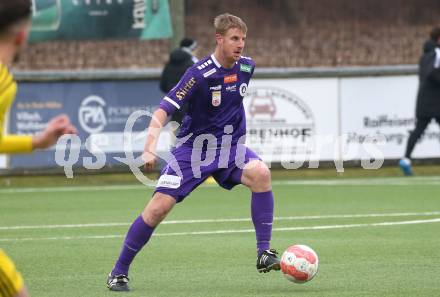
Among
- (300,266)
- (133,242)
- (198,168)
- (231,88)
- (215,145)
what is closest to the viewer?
(300,266)

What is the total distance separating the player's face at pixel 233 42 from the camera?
929 cm

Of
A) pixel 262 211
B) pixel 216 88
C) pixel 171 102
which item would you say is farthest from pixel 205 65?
pixel 262 211

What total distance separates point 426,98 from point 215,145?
9800mm

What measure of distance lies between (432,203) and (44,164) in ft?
21.7

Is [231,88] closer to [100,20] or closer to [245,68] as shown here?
[245,68]

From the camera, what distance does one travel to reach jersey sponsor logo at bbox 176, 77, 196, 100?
919 cm

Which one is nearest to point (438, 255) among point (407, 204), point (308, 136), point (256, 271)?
point (256, 271)

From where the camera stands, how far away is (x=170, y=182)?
905cm

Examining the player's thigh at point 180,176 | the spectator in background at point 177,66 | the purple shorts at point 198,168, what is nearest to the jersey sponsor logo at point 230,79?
the purple shorts at point 198,168

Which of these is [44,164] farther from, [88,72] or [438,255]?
[438,255]

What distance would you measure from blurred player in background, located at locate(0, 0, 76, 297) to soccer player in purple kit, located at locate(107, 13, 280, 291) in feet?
10.2

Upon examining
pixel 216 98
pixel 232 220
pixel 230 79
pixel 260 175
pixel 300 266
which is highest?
pixel 230 79

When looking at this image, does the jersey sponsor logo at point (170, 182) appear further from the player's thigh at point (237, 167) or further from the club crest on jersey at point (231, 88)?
the club crest on jersey at point (231, 88)

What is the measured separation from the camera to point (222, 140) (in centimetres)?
944
